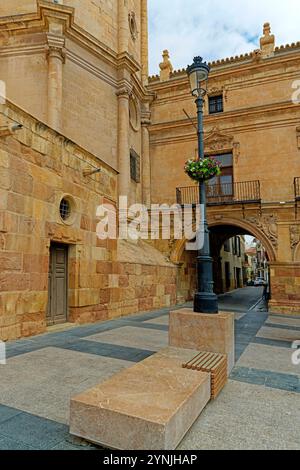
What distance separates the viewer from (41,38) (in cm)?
1178

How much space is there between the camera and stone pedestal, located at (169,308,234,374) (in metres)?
4.11

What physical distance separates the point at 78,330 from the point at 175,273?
25.2 ft

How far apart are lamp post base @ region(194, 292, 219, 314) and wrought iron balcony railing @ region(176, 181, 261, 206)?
10298mm

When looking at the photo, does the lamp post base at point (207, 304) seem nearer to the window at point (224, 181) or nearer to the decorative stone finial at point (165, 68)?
the window at point (224, 181)

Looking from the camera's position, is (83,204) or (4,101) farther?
(83,204)

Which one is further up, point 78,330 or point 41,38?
point 41,38

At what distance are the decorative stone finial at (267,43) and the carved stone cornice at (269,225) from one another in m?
8.15

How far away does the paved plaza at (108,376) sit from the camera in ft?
7.90

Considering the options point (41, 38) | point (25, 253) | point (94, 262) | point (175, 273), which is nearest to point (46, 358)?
point (25, 253)

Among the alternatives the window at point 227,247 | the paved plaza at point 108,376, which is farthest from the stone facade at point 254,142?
→ the window at point 227,247

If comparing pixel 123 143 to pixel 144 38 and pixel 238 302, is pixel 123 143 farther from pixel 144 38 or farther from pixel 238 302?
pixel 238 302

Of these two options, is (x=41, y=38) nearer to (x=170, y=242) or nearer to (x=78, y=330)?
(x=170, y=242)

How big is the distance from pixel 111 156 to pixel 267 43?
9.74 metres

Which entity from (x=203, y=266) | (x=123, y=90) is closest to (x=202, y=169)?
(x=203, y=266)
